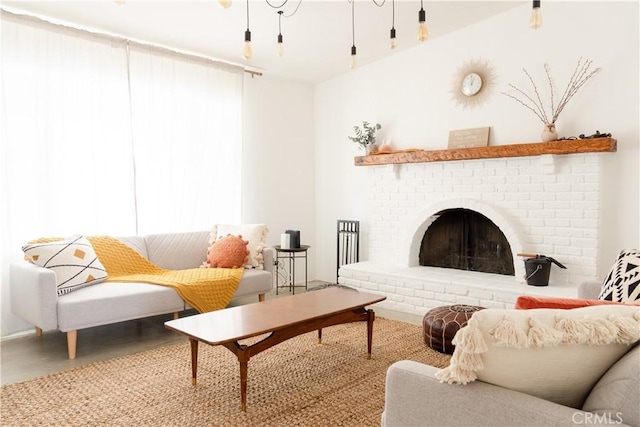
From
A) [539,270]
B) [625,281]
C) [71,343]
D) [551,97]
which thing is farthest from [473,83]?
[71,343]

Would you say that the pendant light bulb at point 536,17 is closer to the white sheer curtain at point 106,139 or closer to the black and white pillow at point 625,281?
the black and white pillow at point 625,281

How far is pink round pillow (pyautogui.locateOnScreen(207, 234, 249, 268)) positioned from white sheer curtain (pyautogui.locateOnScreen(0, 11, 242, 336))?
0.55m

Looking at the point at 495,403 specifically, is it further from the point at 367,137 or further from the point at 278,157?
the point at 278,157

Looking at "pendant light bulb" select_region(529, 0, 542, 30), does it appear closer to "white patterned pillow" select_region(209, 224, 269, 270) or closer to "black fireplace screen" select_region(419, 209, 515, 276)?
"black fireplace screen" select_region(419, 209, 515, 276)

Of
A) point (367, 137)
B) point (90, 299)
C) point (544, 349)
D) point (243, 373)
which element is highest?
point (367, 137)

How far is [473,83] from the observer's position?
13.9ft

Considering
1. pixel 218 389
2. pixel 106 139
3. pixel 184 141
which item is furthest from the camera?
pixel 184 141

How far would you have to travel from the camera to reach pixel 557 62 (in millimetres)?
3727

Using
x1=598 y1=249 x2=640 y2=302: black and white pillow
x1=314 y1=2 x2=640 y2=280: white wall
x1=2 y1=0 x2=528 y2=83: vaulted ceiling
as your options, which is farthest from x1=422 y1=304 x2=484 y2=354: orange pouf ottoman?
x1=2 y1=0 x2=528 y2=83: vaulted ceiling

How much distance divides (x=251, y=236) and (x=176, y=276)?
A: 864mm

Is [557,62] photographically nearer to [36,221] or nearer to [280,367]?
[280,367]

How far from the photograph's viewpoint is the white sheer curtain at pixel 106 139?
355 cm

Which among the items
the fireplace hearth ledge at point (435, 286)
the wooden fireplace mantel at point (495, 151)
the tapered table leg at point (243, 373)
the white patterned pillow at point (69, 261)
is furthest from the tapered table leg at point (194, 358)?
the wooden fireplace mantel at point (495, 151)

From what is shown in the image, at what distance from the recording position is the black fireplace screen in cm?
427
